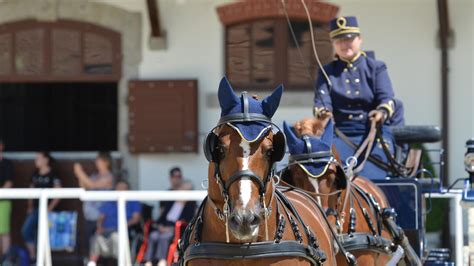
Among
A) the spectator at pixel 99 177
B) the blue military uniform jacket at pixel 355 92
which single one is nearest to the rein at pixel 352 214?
the blue military uniform jacket at pixel 355 92

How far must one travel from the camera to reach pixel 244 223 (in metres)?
5.29

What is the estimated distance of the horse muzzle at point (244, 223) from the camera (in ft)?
17.3

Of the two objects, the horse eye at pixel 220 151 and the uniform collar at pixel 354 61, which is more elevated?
the uniform collar at pixel 354 61

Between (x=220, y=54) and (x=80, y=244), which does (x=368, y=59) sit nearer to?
(x=220, y=54)

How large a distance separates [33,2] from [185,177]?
3.16m

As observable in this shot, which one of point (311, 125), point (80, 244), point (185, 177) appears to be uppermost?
point (311, 125)

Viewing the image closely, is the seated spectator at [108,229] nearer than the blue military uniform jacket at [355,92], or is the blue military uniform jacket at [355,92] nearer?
the blue military uniform jacket at [355,92]

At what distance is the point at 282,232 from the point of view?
579 cm

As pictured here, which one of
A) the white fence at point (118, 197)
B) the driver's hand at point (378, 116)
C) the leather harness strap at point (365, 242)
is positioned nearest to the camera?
the leather harness strap at point (365, 242)

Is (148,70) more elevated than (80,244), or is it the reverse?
(148,70)

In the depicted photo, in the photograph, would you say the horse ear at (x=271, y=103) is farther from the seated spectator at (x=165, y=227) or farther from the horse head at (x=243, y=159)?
the seated spectator at (x=165, y=227)

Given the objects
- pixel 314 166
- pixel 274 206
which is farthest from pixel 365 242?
pixel 274 206

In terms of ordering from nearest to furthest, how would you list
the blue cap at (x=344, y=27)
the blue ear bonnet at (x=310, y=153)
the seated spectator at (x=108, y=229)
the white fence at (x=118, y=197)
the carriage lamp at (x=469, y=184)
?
1. the blue ear bonnet at (x=310, y=153)
2. the carriage lamp at (x=469, y=184)
3. the blue cap at (x=344, y=27)
4. the white fence at (x=118, y=197)
5. the seated spectator at (x=108, y=229)

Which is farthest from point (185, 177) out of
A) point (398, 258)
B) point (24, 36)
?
point (398, 258)
